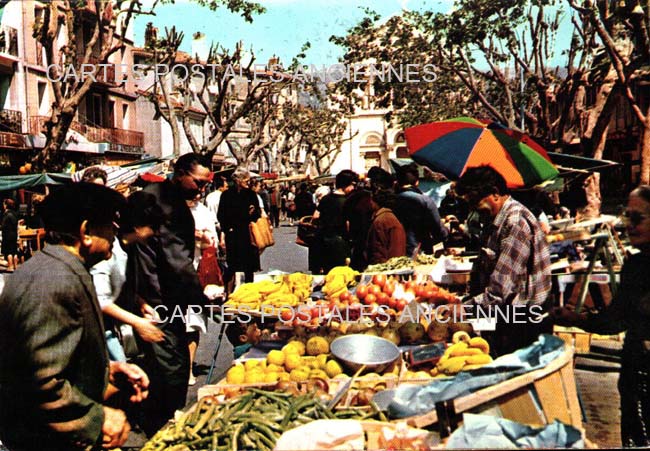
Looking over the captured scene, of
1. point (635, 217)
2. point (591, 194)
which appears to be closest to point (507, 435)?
point (635, 217)

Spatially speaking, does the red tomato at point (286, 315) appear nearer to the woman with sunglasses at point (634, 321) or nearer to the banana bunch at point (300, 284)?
the banana bunch at point (300, 284)

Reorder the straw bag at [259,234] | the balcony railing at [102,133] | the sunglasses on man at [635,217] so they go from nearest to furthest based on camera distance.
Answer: the sunglasses on man at [635,217] → the straw bag at [259,234] → the balcony railing at [102,133]

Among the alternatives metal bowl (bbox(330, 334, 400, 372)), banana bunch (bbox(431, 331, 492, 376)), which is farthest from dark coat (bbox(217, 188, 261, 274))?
banana bunch (bbox(431, 331, 492, 376))

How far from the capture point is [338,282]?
22.2 ft

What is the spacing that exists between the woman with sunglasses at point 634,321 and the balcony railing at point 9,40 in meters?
28.9

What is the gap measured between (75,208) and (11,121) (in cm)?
3032

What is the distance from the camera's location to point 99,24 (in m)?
13.5

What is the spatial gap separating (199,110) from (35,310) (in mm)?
53571

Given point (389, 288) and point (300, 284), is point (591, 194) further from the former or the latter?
point (300, 284)

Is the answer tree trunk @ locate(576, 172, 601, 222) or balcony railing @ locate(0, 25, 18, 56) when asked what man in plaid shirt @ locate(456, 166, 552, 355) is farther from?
balcony railing @ locate(0, 25, 18, 56)

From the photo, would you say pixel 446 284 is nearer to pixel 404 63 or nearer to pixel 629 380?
pixel 629 380

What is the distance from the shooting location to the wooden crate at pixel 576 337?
260 inches

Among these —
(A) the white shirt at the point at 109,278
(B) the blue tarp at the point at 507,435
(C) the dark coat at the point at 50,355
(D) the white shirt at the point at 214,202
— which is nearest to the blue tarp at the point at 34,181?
(D) the white shirt at the point at 214,202

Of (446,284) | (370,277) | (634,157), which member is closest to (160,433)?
(370,277)
